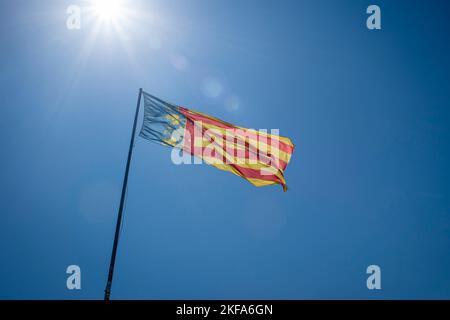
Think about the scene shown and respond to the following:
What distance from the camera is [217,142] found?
1242 cm

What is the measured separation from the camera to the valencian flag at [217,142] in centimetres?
1186

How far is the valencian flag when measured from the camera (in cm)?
1186
